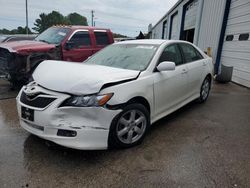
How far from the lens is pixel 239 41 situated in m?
7.90

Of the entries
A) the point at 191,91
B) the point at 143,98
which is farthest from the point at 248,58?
the point at 143,98

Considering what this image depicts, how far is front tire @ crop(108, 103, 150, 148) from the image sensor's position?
2.74 meters

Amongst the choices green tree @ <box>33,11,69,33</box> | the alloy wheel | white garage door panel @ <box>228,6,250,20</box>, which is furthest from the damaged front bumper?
green tree @ <box>33,11,69,33</box>

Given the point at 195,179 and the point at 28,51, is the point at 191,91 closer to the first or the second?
the point at 195,179

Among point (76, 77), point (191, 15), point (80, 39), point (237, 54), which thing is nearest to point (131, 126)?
point (76, 77)

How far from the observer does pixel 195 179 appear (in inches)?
93.9

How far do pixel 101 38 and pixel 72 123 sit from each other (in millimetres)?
5589

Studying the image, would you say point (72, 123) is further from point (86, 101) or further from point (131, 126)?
point (131, 126)

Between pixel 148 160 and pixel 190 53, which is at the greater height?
pixel 190 53

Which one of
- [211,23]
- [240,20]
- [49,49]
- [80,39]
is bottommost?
[49,49]

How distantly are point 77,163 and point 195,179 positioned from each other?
1.43 m

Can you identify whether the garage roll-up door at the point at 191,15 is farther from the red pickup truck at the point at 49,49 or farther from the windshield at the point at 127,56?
the windshield at the point at 127,56

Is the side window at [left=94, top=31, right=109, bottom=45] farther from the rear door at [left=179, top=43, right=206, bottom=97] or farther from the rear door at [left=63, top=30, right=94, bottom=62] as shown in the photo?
the rear door at [left=179, top=43, right=206, bottom=97]

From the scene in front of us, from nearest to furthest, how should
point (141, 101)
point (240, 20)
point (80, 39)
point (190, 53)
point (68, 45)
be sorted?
point (141, 101) < point (190, 53) < point (68, 45) < point (80, 39) < point (240, 20)
